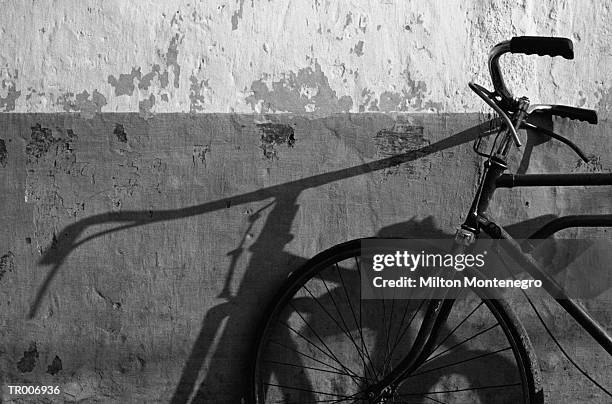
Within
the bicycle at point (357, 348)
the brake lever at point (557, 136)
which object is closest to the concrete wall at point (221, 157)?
the bicycle at point (357, 348)

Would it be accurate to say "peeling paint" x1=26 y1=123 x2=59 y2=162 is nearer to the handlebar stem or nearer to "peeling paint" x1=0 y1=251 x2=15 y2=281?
"peeling paint" x1=0 y1=251 x2=15 y2=281

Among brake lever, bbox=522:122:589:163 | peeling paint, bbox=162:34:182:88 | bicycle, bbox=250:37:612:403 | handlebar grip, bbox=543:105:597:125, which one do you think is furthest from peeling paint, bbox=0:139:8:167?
handlebar grip, bbox=543:105:597:125

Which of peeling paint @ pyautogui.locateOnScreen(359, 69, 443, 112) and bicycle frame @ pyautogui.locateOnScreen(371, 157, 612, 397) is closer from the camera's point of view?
bicycle frame @ pyautogui.locateOnScreen(371, 157, 612, 397)

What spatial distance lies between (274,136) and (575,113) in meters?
1.18

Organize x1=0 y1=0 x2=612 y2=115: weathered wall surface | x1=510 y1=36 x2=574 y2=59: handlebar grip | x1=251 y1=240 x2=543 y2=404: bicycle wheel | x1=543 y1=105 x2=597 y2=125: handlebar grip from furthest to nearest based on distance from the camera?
1. x1=251 y1=240 x2=543 y2=404: bicycle wheel
2. x1=0 y1=0 x2=612 y2=115: weathered wall surface
3. x1=543 y1=105 x2=597 y2=125: handlebar grip
4. x1=510 y1=36 x2=574 y2=59: handlebar grip

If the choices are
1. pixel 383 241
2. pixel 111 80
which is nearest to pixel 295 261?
pixel 383 241

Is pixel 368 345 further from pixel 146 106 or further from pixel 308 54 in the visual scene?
pixel 146 106

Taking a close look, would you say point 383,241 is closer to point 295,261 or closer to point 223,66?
point 295,261

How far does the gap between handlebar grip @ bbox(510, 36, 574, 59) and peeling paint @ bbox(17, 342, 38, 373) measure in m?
2.27

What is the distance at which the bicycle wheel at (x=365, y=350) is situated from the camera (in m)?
3.55

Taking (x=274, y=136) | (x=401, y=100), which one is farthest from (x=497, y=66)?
(x=274, y=136)

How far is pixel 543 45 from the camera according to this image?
9.80 feet

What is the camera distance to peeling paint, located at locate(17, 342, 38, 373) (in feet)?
11.7

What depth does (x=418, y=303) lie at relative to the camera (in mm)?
3537
